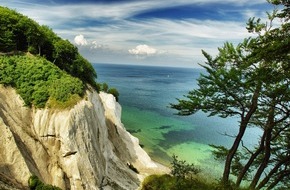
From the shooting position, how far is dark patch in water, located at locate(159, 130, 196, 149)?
5048 centimetres

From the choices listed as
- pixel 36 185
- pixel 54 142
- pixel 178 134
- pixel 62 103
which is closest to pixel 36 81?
pixel 62 103

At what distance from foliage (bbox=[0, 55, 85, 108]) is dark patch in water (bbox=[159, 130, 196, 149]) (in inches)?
1088

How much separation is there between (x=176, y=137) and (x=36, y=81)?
34.8m

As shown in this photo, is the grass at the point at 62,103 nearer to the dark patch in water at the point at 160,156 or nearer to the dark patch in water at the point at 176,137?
the dark patch in water at the point at 160,156

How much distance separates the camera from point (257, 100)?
15141 millimetres

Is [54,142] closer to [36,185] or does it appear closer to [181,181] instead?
[36,185]

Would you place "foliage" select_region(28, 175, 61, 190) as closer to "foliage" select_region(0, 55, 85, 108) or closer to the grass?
the grass

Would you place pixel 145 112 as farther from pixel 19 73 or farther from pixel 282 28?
pixel 282 28

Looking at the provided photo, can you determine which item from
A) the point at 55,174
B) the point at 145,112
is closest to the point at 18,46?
the point at 55,174

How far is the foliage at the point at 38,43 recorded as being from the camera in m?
28.5

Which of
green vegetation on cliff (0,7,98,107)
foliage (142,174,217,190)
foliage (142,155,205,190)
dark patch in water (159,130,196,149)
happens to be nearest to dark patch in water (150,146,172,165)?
dark patch in water (159,130,196,149)

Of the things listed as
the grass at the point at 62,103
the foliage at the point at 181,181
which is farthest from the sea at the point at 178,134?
the foliage at the point at 181,181

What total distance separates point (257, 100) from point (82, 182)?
48.5ft

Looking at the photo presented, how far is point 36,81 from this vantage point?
1003 inches
